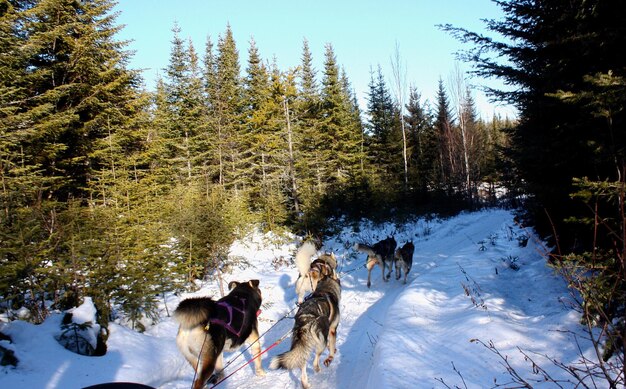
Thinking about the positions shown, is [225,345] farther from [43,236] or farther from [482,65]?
[482,65]

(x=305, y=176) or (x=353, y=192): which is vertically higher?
(x=305, y=176)

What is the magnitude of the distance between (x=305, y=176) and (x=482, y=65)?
18165mm

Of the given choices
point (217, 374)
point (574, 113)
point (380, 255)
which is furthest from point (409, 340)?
point (380, 255)

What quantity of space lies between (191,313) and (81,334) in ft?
6.06

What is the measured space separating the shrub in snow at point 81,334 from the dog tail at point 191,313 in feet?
5.25

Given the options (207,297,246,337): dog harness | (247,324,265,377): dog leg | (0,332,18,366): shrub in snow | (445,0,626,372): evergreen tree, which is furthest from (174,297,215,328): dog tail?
(445,0,626,372): evergreen tree

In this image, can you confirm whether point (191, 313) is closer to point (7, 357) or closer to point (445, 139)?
point (7, 357)

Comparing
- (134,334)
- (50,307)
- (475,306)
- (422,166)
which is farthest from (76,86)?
(422,166)

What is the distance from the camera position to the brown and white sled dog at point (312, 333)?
14.4 feet

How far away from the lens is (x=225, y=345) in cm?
490

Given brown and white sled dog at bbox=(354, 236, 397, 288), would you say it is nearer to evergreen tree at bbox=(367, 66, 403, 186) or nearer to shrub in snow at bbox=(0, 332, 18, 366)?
shrub in snow at bbox=(0, 332, 18, 366)

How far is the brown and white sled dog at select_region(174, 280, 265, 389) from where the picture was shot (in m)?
4.31

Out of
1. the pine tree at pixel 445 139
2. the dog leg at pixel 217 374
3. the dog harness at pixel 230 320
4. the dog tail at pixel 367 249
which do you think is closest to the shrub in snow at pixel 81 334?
the dog leg at pixel 217 374

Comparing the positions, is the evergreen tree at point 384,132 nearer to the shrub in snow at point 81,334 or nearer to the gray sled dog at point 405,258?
the gray sled dog at point 405,258
